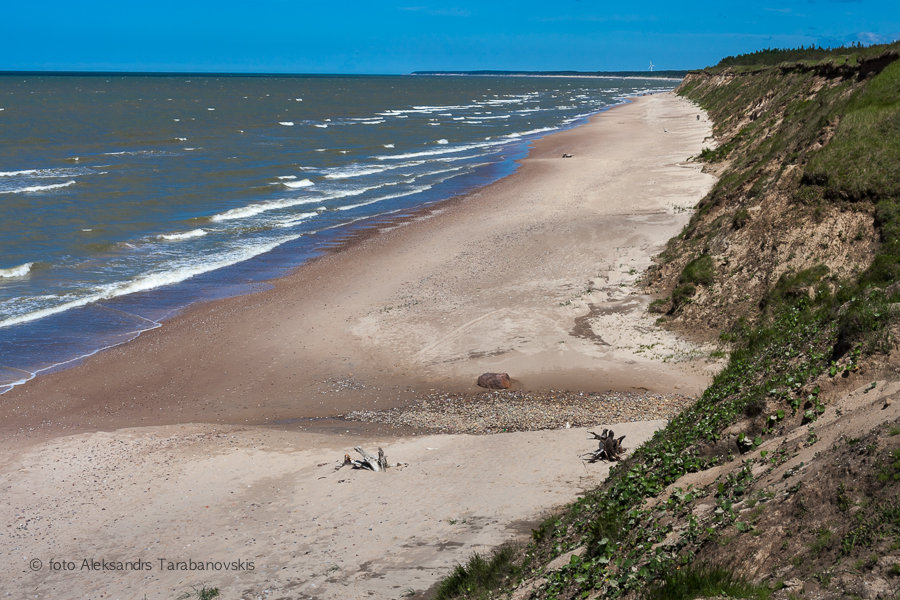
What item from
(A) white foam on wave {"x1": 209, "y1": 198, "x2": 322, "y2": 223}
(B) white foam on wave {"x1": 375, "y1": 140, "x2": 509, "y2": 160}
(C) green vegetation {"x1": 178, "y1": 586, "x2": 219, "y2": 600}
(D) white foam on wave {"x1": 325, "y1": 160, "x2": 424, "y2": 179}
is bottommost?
(C) green vegetation {"x1": 178, "y1": 586, "x2": 219, "y2": 600}

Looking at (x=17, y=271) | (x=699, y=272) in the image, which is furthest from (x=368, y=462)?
(x=17, y=271)

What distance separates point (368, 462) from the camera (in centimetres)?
1102

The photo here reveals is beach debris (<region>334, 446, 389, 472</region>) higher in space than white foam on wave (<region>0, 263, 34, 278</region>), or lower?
higher

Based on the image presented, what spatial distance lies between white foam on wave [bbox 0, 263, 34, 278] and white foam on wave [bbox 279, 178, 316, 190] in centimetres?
1767

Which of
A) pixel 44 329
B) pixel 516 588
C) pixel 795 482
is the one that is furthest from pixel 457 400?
pixel 44 329

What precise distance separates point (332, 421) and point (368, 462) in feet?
8.94

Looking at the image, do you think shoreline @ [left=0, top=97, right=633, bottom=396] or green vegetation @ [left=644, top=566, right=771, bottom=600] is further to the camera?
shoreline @ [left=0, top=97, right=633, bottom=396]

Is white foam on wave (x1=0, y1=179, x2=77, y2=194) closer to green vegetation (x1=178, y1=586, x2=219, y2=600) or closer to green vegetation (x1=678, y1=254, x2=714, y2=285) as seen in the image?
green vegetation (x1=678, y1=254, x2=714, y2=285)

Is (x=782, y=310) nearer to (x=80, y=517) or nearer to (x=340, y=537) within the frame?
(x=340, y=537)

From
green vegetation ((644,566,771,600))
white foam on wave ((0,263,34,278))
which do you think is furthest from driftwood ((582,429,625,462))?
white foam on wave ((0,263,34,278))

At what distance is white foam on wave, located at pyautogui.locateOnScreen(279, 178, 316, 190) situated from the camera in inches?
1633

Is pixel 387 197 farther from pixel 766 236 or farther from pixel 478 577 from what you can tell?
pixel 478 577

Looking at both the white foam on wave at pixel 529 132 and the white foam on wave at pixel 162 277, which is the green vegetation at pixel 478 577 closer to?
the white foam on wave at pixel 162 277

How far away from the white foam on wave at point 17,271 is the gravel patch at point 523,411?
15402mm
